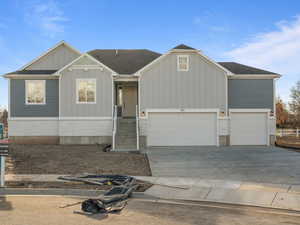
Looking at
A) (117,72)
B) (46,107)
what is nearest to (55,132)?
(46,107)

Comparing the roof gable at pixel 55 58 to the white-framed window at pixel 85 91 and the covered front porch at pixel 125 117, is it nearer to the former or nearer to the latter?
the white-framed window at pixel 85 91

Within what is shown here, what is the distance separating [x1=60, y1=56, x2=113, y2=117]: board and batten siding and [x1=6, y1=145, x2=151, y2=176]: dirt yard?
4161mm

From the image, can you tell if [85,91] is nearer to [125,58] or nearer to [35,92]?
[35,92]

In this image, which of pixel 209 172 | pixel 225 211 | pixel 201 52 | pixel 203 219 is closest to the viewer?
pixel 203 219

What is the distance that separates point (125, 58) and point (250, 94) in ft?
32.4

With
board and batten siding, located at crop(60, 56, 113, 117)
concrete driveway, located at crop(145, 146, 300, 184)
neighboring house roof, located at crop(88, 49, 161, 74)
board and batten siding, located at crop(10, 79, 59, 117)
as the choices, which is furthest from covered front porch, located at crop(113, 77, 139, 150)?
board and batten siding, located at crop(10, 79, 59, 117)

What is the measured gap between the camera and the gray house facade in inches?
722

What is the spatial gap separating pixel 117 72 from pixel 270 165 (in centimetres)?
1160

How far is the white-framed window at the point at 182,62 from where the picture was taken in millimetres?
18391

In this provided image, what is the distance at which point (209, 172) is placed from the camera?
1101cm

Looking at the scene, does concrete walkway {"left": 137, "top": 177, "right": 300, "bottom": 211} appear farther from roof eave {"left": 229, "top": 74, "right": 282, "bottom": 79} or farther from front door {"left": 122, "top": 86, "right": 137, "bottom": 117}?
front door {"left": 122, "top": 86, "right": 137, "bottom": 117}

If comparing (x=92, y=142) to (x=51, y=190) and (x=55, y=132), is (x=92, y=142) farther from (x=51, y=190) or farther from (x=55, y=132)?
(x=51, y=190)

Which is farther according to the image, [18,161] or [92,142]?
[92,142]

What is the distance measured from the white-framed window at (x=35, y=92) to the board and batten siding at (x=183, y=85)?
6.75 m
